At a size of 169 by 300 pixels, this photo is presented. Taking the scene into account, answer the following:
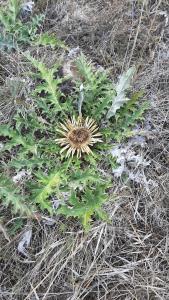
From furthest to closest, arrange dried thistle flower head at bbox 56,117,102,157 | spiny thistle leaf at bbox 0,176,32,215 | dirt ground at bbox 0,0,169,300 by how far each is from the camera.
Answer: dried thistle flower head at bbox 56,117,102,157 < dirt ground at bbox 0,0,169,300 < spiny thistle leaf at bbox 0,176,32,215

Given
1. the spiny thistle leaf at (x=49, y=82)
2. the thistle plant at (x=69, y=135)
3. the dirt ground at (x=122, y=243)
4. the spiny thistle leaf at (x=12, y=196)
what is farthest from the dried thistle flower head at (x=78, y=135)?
the spiny thistle leaf at (x=12, y=196)

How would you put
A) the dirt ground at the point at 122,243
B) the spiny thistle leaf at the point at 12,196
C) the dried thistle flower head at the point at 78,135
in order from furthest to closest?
1. the dried thistle flower head at the point at 78,135
2. the dirt ground at the point at 122,243
3. the spiny thistle leaf at the point at 12,196

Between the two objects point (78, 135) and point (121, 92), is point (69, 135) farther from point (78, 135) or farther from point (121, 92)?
point (121, 92)

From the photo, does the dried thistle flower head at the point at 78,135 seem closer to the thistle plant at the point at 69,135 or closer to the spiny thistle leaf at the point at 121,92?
the thistle plant at the point at 69,135

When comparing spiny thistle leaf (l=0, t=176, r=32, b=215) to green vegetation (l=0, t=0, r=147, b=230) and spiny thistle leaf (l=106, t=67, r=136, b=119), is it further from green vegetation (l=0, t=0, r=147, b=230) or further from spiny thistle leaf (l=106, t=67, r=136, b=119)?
spiny thistle leaf (l=106, t=67, r=136, b=119)

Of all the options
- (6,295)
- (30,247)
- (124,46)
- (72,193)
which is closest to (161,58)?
(124,46)

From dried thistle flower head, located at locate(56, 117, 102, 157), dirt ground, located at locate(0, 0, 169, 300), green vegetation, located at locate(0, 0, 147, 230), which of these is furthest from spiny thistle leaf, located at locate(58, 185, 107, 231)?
dried thistle flower head, located at locate(56, 117, 102, 157)

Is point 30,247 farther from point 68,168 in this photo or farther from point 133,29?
point 133,29
